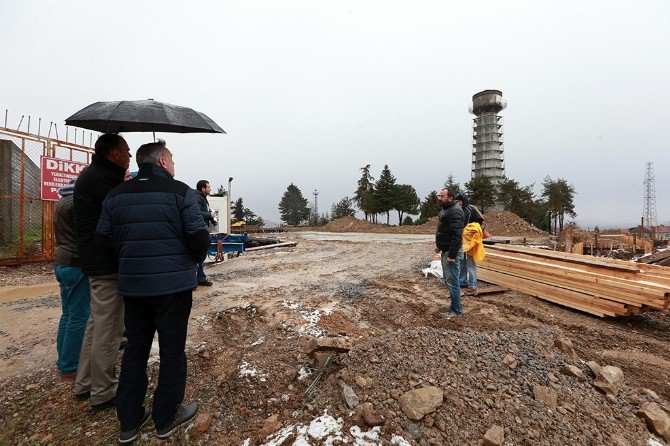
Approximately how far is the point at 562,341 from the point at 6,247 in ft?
47.5

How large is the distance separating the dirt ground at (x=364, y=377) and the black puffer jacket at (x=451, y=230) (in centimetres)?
112

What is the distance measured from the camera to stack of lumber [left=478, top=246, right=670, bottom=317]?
492cm

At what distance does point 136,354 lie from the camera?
227cm

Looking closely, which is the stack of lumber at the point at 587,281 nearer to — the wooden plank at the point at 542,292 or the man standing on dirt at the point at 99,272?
the wooden plank at the point at 542,292

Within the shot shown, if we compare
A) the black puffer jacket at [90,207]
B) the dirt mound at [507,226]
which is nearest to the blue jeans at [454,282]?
the black puffer jacket at [90,207]

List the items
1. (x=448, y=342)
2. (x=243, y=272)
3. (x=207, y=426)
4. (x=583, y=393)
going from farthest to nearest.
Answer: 1. (x=243, y=272)
2. (x=448, y=342)
3. (x=583, y=393)
4. (x=207, y=426)

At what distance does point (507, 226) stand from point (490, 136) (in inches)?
1335

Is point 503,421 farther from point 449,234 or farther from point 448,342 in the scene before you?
point 449,234

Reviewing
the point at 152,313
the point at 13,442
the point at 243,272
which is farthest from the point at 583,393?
the point at 243,272


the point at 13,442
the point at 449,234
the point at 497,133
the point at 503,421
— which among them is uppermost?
the point at 497,133

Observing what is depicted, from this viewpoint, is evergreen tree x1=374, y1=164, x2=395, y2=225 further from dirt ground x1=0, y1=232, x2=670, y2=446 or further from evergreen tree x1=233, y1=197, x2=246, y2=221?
dirt ground x1=0, y1=232, x2=670, y2=446

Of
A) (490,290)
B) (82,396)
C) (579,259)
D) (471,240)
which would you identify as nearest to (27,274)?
(82,396)

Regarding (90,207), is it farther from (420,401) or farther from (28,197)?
(28,197)

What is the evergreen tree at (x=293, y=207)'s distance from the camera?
78250mm
